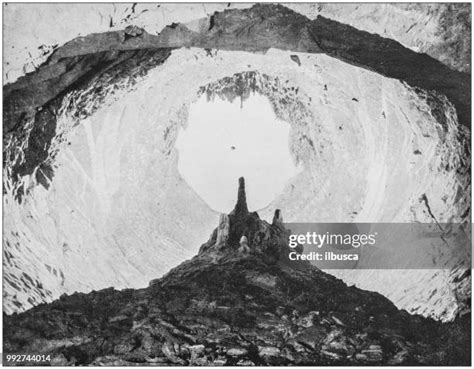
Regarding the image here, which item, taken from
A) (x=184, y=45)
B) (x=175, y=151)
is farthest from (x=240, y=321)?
(x=184, y=45)

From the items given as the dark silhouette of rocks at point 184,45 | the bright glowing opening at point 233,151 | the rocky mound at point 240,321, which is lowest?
the rocky mound at point 240,321

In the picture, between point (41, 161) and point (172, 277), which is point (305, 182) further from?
point (41, 161)

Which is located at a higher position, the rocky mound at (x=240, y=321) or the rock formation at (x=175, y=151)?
the rock formation at (x=175, y=151)

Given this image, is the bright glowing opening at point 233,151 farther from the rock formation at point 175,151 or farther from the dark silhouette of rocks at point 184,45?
the dark silhouette of rocks at point 184,45

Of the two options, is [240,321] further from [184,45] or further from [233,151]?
[184,45]
